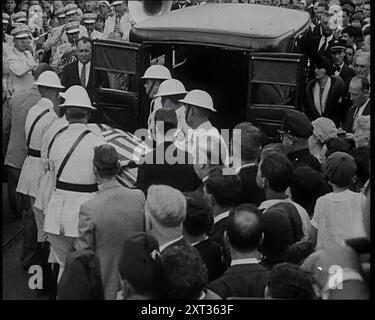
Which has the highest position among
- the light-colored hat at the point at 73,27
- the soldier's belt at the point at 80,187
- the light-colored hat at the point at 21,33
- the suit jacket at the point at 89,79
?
the light-colored hat at the point at 73,27

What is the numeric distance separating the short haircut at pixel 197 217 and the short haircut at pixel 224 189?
323mm

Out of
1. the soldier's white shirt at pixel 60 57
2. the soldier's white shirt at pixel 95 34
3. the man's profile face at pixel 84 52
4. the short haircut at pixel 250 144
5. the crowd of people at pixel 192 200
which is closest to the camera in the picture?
the crowd of people at pixel 192 200

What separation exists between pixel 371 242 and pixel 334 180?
121cm

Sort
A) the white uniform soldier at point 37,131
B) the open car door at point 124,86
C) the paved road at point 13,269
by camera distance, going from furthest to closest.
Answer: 1. the open car door at point 124,86
2. the white uniform soldier at point 37,131
3. the paved road at point 13,269

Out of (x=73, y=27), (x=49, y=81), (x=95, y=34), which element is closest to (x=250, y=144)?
(x=49, y=81)

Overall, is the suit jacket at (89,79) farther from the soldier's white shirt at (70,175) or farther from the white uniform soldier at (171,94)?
the soldier's white shirt at (70,175)

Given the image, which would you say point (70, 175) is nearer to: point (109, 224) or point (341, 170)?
point (109, 224)

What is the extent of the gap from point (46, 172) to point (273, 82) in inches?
93.6

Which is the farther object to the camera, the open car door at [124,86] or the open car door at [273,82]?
the open car door at [124,86]

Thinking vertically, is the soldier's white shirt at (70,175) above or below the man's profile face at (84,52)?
below

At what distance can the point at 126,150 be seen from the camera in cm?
518

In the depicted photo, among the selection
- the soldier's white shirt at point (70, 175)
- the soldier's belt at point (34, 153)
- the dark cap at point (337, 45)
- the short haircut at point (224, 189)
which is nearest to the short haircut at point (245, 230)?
the short haircut at point (224, 189)

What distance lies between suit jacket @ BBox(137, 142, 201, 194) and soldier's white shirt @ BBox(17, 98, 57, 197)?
1181 millimetres

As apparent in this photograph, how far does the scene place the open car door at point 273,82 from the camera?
663cm
